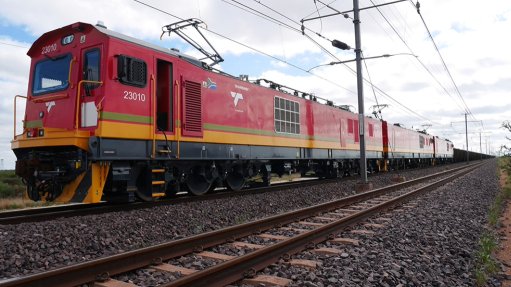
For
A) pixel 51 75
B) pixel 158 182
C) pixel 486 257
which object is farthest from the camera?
pixel 51 75

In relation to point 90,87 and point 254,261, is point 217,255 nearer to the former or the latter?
point 254,261

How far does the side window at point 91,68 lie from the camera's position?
8031 mm

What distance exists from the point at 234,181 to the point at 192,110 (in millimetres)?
3283

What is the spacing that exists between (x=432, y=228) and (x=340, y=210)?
8.40 feet

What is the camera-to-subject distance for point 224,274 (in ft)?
13.5

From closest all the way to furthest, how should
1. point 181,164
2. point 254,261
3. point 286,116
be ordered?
point 254,261 → point 181,164 → point 286,116

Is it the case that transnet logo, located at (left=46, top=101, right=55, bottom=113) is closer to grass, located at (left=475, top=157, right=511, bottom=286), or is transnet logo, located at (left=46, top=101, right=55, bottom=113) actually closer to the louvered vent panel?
→ the louvered vent panel

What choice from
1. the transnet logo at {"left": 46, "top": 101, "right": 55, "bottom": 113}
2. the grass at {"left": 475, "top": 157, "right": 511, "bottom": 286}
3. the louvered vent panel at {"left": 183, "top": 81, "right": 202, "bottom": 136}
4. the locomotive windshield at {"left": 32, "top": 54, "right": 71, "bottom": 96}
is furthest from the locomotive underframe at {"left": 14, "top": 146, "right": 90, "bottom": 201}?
the grass at {"left": 475, "top": 157, "right": 511, "bottom": 286}

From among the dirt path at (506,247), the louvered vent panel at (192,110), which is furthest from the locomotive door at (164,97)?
the dirt path at (506,247)

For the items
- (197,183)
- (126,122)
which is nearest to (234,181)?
(197,183)

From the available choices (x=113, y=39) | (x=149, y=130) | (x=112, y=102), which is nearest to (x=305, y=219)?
(x=149, y=130)

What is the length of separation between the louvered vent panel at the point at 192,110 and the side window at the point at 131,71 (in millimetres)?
1394

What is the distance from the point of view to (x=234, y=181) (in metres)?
12.4

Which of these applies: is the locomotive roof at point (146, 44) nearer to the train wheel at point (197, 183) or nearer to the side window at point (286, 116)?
the train wheel at point (197, 183)
